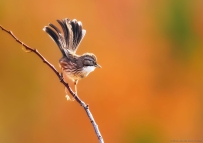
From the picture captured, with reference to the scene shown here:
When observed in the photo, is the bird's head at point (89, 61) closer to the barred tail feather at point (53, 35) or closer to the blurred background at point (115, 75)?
the barred tail feather at point (53, 35)

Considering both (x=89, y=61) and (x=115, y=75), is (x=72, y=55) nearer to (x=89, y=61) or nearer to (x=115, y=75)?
(x=89, y=61)

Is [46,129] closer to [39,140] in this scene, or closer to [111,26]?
[39,140]

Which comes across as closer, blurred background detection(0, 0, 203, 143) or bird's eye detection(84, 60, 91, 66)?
bird's eye detection(84, 60, 91, 66)

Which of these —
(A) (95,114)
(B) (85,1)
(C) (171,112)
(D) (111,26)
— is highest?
(B) (85,1)

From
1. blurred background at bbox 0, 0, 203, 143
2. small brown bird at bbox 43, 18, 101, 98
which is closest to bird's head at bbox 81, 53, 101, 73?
small brown bird at bbox 43, 18, 101, 98

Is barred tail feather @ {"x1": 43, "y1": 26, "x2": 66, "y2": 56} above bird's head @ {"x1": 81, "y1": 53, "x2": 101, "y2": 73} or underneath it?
above

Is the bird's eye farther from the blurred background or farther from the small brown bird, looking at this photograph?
the blurred background

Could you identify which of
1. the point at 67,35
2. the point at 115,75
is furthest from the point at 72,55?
the point at 115,75

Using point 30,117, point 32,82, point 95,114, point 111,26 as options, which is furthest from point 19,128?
point 111,26
